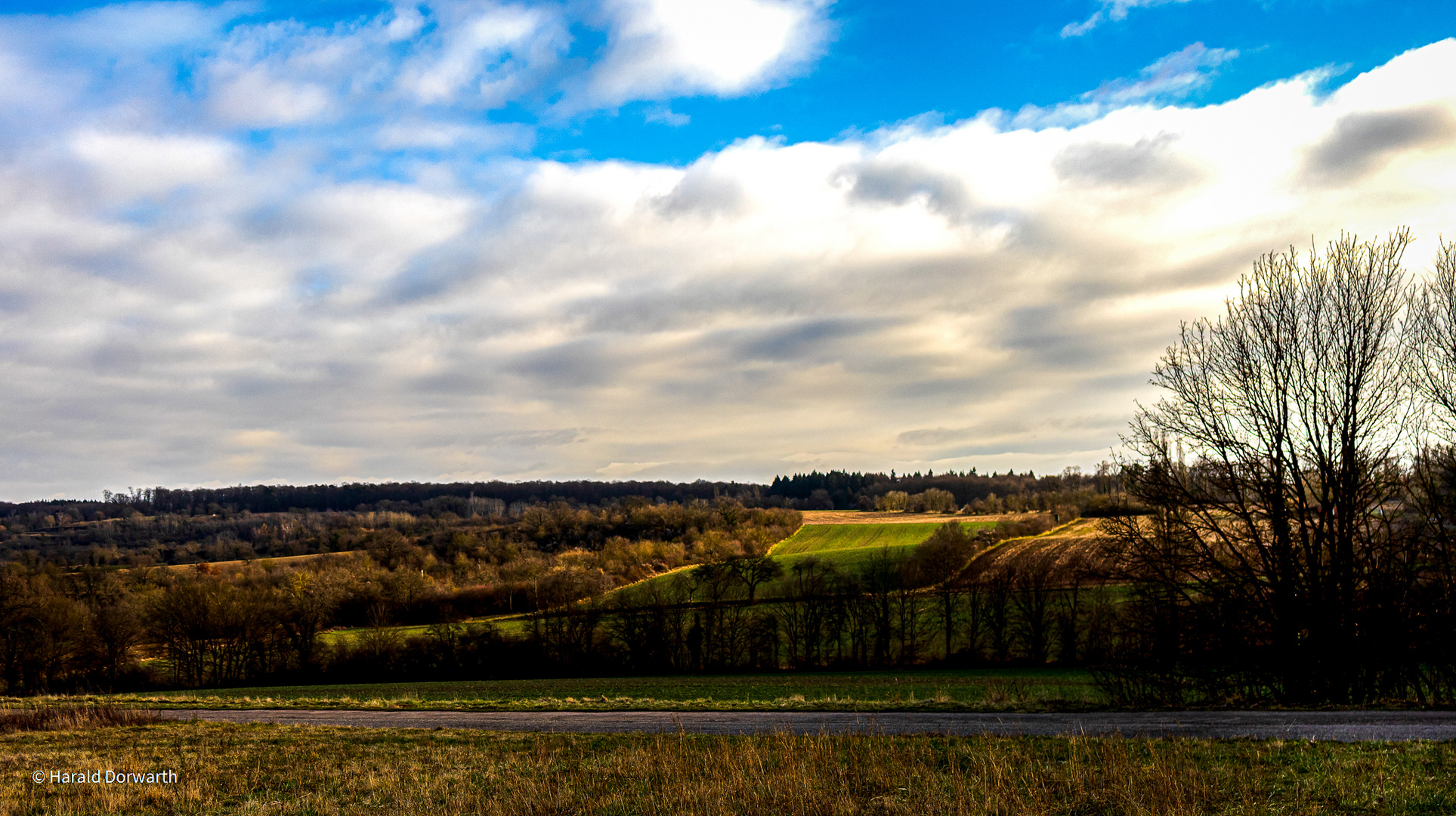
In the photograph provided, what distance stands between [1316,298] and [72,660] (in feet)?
271

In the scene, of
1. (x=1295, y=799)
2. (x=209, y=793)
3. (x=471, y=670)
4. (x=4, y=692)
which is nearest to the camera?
(x=1295, y=799)

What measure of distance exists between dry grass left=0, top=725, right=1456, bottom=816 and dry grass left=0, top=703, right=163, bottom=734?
936 cm

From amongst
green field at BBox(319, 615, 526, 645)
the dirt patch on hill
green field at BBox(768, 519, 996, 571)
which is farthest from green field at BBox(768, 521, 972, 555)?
green field at BBox(319, 615, 526, 645)

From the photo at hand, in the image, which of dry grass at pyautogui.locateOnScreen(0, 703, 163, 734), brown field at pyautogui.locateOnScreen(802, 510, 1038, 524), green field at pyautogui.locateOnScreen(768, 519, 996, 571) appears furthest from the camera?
brown field at pyautogui.locateOnScreen(802, 510, 1038, 524)

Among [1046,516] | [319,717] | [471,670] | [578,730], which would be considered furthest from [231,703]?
[1046,516]

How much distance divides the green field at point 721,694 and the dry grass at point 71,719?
6.33 m

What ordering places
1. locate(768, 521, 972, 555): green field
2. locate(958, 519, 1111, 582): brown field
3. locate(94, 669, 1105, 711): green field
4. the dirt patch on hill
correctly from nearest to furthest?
1. locate(94, 669, 1105, 711): green field
2. the dirt patch on hill
3. locate(958, 519, 1111, 582): brown field
4. locate(768, 521, 972, 555): green field

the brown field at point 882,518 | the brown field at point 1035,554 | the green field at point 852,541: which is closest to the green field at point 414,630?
the green field at point 852,541

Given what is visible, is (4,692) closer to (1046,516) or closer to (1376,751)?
(1376,751)

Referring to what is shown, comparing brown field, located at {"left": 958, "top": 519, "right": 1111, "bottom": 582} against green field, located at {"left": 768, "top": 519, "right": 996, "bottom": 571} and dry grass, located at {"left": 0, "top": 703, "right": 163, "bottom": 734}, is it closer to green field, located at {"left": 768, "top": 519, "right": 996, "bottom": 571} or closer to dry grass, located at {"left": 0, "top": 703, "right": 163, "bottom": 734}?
green field, located at {"left": 768, "top": 519, "right": 996, "bottom": 571}

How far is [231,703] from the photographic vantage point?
119 feet

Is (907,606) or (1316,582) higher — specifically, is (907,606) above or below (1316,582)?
→ below

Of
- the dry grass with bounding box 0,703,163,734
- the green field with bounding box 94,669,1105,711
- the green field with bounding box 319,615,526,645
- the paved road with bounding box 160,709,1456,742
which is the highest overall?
the paved road with bounding box 160,709,1456,742

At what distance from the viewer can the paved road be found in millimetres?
15977
